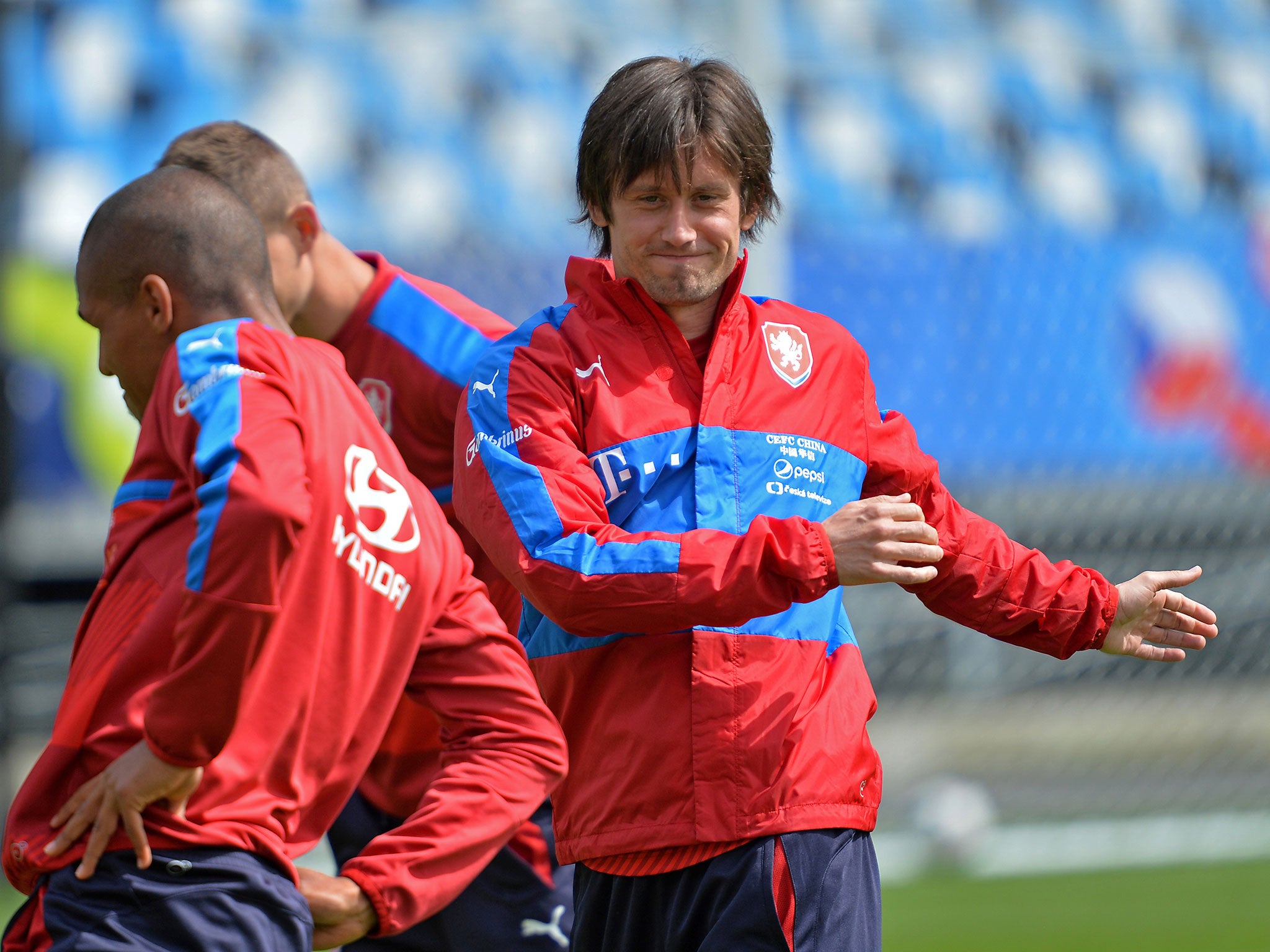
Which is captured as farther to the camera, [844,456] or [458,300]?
[458,300]

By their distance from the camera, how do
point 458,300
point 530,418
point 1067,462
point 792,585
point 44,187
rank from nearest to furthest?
1. point 792,585
2. point 530,418
3. point 458,300
4. point 1067,462
5. point 44,187

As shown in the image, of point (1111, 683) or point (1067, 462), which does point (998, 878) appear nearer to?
point (1111, 683)

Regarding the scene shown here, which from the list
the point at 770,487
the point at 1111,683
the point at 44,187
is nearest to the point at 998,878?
the point at 1111,683

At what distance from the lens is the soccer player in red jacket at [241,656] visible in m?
1.58

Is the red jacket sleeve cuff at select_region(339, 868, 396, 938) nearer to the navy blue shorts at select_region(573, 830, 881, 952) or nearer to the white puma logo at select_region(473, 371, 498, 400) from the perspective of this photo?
the navy blue shorts at select_region(573, 830, 881, 952)

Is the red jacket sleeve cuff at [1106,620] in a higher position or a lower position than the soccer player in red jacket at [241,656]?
higher

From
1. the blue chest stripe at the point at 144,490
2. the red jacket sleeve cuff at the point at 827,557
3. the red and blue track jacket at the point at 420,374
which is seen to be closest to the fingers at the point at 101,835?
the blue chest stripe at the point at 144,490

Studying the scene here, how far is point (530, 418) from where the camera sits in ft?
7.05

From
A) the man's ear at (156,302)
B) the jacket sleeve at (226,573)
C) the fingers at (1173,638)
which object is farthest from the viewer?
the fingers at (1173,638)

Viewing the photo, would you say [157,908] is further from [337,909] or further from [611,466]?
[611,466]

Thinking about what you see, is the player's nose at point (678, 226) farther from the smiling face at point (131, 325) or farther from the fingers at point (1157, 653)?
the fingers at point (1157, 653)

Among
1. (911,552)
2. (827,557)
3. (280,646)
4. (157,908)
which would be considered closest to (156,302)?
(280,646)

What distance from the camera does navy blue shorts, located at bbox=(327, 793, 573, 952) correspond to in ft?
9.10

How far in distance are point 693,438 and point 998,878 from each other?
4.36m
